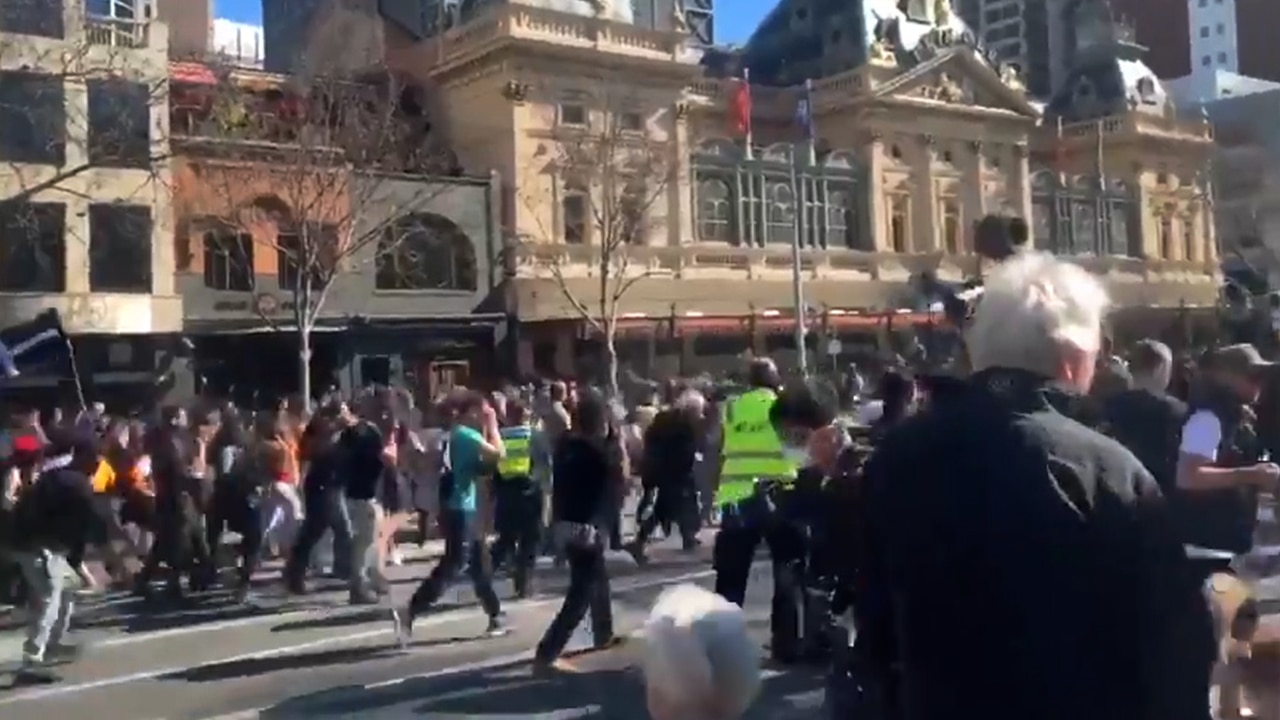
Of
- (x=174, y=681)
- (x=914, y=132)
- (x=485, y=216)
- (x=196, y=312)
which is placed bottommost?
(x=174, y=681)

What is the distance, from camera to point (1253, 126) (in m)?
66.4

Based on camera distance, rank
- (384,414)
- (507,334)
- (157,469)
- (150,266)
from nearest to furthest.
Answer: (157,469) → (384,414) → (150,266) → (507,334)

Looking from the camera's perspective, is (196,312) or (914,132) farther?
(914,132)

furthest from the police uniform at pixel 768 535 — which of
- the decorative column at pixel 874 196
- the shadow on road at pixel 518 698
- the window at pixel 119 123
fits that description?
the decorative column at pixel 874 196

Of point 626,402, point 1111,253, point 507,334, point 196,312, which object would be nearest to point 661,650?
point 626,402

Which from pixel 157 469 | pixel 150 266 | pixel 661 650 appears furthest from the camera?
pixel 150 266

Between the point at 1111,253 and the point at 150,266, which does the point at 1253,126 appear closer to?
the point at 1111,253

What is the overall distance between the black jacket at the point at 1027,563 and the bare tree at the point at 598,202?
32.9m

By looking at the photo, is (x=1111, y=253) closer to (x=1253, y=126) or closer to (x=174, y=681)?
(x=1253, y=126)

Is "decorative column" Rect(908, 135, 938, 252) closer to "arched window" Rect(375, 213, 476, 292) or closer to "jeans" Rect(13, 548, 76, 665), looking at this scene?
"arched window" Rect(375, 213, 476, 292)

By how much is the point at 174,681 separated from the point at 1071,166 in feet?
181

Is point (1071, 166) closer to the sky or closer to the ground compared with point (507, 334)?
closer to the sky

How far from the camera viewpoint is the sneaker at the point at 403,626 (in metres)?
10.4

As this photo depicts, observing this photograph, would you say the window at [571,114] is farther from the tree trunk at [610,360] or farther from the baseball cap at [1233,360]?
the baseball cap at [1233,360]
